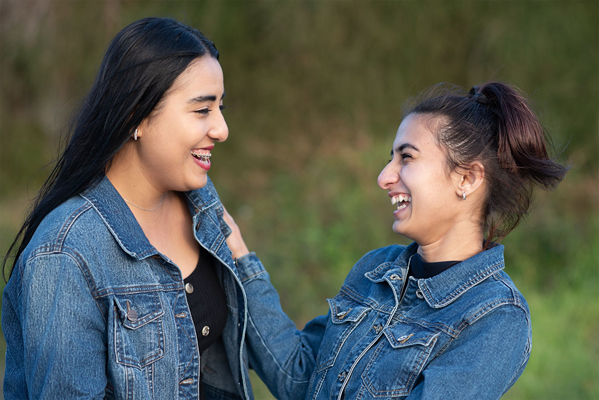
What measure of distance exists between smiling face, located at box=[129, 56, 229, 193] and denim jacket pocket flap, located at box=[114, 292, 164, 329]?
0.42 metres

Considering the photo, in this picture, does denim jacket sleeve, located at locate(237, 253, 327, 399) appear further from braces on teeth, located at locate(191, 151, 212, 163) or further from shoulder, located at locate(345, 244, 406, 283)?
braces on teeth, located at locate(191, 151, 212, 163)

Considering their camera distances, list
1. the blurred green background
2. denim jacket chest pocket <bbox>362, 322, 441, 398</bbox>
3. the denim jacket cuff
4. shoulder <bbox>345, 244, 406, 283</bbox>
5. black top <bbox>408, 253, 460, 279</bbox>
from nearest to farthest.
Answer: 1. denim jacket chest pocket <bbox>362, 322, 441, 398</bbox>
2. black top <bbox>408, 253, 460, 279</bbox>
3. shoulder <bbox>345, 244, 406, 283</bbox>
4. the denim jacket cuff
5. the blurred green background

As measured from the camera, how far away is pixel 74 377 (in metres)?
1.69

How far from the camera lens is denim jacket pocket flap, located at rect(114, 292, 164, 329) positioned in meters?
1.84

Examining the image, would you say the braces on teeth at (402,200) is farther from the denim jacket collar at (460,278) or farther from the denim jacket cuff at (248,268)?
the denim jacket cuff at (248,268)

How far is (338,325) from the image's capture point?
2.18 m

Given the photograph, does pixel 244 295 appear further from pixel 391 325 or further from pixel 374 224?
pixel 374 224

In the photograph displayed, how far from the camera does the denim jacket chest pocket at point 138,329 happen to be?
5.97ft

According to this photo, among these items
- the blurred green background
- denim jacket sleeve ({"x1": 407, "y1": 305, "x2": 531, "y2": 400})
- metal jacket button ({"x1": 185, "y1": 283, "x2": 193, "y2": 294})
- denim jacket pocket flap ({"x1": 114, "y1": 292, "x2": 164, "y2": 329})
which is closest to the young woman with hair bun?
denim jacket sleeve ({"x1": 407, "y1": 305, "x2": 531, "y2": 400})

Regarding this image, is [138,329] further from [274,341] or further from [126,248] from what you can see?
[274,341]

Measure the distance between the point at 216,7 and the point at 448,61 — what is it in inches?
103

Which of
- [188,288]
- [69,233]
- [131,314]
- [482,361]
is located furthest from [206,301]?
[482,361]

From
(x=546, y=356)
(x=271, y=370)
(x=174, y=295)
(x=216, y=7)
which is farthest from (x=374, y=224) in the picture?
(x=174, y=295)

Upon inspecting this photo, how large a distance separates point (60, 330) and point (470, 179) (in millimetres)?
1385
